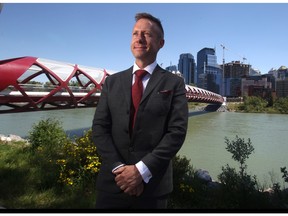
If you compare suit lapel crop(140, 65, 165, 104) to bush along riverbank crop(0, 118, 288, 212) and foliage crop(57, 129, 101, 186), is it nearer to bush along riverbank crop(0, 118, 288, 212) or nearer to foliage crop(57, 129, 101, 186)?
bush along riverbank crop(0, 118, 288, 212)

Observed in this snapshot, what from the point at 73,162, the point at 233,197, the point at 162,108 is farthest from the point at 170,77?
the point at 73,162

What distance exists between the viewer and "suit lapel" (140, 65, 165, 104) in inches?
66.3

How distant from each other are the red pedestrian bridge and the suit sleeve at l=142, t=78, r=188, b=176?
11583 millimetres

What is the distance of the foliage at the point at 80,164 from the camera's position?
3.74 meters

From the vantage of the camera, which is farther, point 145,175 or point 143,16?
point 143,16

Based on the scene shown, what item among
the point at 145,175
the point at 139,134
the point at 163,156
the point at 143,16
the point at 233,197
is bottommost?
the point at 233,197

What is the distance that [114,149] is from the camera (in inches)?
65.5

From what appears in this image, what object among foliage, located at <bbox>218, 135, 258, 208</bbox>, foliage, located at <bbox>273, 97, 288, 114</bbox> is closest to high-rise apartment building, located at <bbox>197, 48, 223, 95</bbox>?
foliage, located at <bbox>273, 97, 288, 114</bbox>

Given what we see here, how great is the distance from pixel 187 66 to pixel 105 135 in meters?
68.5

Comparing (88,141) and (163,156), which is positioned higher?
Answer: (163,156)

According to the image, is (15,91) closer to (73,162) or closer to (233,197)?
(73,162)

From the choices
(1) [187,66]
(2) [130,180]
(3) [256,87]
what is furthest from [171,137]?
(3) [256,87]

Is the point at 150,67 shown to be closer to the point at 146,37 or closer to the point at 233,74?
the point at 146,37

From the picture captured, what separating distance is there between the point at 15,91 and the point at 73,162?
32.9ft
